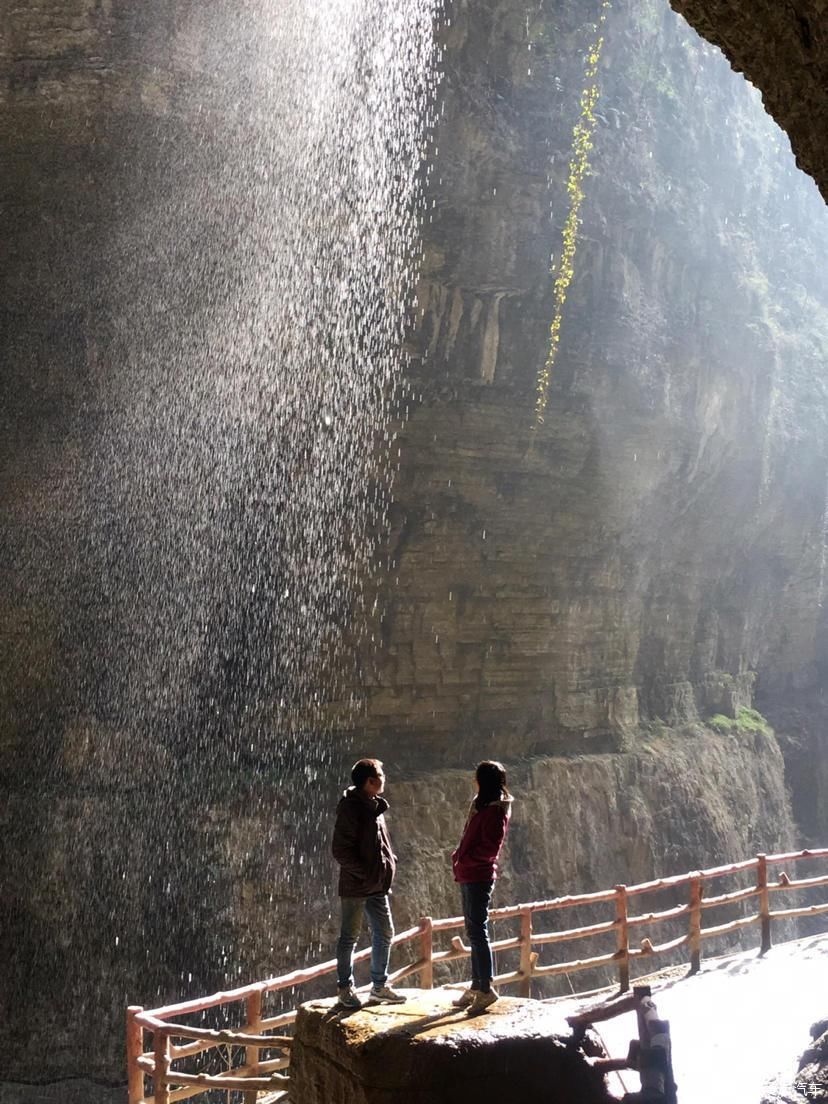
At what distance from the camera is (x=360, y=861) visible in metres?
5.12

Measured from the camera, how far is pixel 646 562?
58.7 ft

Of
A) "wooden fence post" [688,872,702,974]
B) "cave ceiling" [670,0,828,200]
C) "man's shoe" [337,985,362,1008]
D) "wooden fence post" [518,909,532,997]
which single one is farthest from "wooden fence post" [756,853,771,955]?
"cave ceiling" [670,0,828,200]

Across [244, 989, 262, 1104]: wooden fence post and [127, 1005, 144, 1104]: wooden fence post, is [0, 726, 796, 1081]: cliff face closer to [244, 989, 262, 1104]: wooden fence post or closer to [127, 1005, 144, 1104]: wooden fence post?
[244, 989, 262, 1104]: wooden fence post

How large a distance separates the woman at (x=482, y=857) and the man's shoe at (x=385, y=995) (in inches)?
11.2

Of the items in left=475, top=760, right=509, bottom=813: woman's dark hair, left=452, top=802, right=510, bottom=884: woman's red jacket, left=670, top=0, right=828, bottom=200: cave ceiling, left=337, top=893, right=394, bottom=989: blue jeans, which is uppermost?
left=670, top=0, right=828, bottom=200: cave ceiling

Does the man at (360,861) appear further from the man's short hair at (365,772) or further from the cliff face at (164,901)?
the cliff face at (164,901)

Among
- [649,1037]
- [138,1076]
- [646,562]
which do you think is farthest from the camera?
[646,562]

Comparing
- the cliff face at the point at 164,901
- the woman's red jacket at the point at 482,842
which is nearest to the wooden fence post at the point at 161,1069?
the woman's red jacket at the point at 482,842

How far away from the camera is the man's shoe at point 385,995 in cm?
530

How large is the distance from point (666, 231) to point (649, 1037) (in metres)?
14.2

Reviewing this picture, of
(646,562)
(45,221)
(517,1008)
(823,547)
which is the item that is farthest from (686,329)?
(517,1008)

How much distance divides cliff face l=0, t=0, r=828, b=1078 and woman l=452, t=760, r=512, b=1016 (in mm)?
7738

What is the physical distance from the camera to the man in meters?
5.12

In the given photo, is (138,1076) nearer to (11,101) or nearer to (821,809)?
(11,101)
